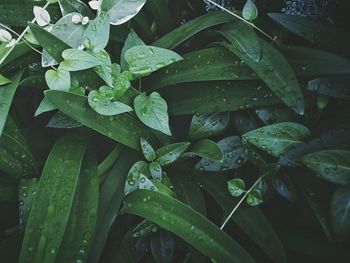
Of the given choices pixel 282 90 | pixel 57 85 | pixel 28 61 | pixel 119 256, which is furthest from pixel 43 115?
pixel 282 90

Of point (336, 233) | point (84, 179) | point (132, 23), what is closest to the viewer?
point (336, 233)

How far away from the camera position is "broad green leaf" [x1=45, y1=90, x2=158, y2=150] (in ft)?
2.30

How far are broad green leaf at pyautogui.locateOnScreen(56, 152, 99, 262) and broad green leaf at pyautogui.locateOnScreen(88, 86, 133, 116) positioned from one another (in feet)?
0.52

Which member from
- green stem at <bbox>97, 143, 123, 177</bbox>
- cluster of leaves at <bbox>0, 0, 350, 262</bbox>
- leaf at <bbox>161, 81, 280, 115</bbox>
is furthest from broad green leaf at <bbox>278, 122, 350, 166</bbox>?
green stem at <bbox>97, 143, 123, 177</bbox>

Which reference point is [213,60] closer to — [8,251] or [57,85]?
[57,85]

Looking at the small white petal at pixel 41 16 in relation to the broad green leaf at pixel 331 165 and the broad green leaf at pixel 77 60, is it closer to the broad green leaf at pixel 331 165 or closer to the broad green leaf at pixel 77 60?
the broad green leaf at pixel 77 60

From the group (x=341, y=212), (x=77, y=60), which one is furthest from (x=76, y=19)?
(x=341, y=212)

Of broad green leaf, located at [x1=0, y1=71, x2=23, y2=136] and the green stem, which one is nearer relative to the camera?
broad green leaf, located at [x1=0, y1=71, x2=23, y2=136]

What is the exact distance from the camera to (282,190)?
2.54ft

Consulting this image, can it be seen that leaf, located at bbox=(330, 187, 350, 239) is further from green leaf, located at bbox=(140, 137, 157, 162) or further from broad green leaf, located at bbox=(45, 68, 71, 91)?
broad green leaf, located at bbox=(45, 68, 71, 91)

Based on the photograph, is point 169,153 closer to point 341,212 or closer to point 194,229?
point 194,229

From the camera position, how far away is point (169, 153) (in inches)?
31.0

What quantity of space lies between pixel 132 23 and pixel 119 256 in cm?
52

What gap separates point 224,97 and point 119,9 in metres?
0.27
